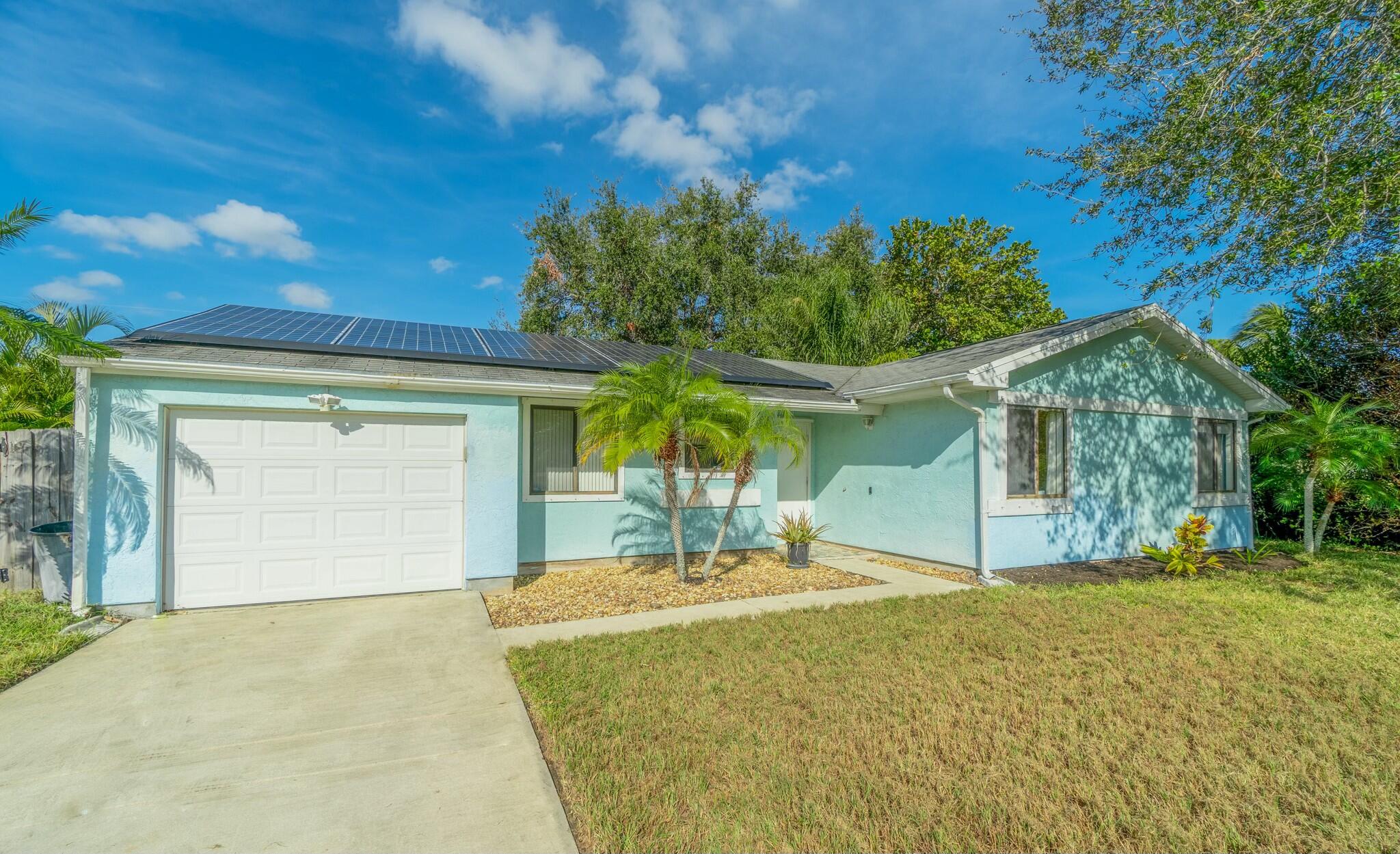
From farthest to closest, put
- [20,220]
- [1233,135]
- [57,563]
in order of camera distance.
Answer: [1233,135]
[57,563]
[20,220]

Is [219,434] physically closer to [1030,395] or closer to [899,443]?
[899,443]

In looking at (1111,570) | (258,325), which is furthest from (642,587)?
(1111,570)

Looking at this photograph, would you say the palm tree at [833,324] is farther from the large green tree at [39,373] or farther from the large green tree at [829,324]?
the large green tree at [39,373]

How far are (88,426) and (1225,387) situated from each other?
17.0 meters

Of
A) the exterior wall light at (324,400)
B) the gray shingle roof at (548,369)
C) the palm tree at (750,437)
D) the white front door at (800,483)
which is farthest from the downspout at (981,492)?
the exterior wall light at (324,400)

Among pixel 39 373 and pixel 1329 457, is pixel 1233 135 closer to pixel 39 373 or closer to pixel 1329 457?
pixel 1329 457

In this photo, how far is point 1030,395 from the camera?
916 centimetres

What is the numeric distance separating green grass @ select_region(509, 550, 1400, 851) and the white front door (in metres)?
5.37

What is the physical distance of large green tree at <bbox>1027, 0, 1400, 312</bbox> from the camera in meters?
6.52

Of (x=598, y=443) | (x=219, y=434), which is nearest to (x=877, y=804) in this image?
(x=598, y=443)

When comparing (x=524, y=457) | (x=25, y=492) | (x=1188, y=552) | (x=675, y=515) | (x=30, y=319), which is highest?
(x=30, y=319)

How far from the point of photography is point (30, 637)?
17.7ft

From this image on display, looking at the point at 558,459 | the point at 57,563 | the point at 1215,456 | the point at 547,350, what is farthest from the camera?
the point at 1215,456

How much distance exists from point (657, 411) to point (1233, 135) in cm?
765
